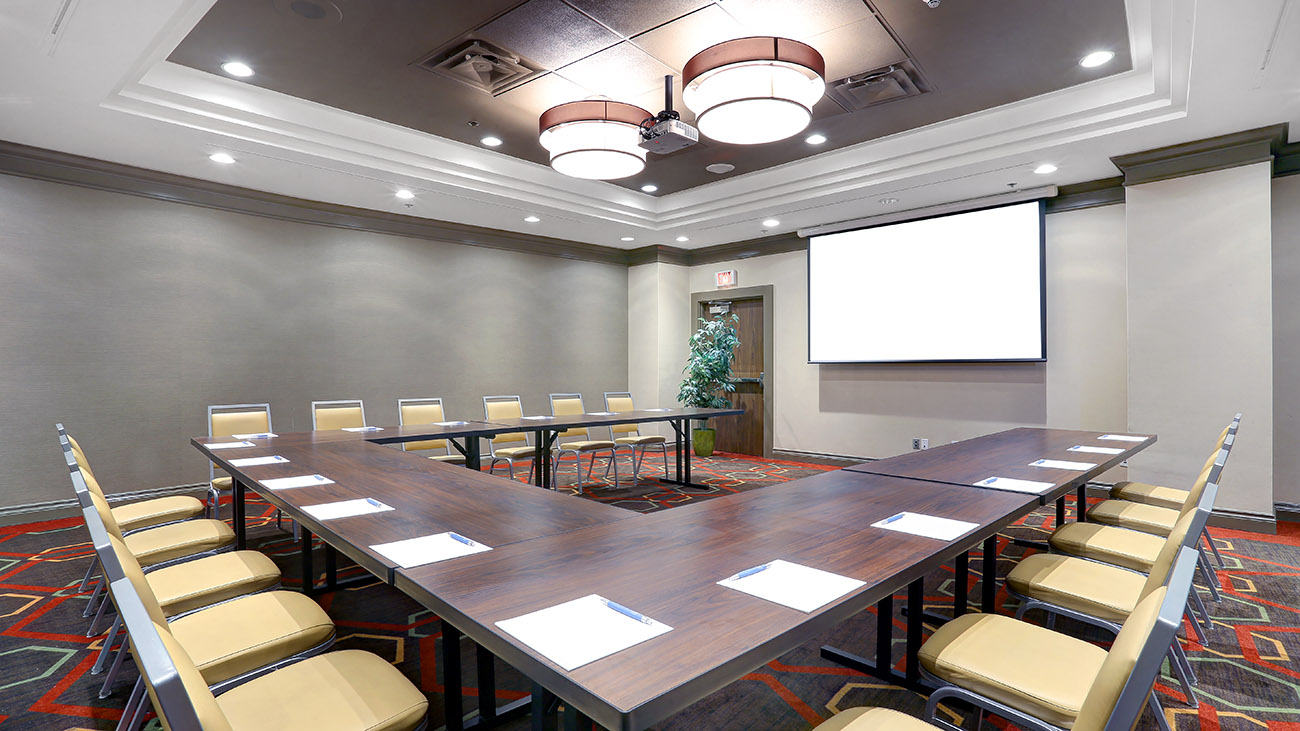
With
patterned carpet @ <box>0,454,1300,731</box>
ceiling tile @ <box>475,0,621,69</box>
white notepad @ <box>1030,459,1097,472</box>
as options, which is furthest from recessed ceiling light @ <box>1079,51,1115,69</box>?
patterned carpet @ <box>0,454,1300,731</box>

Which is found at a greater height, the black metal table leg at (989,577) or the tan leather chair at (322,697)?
the tan leather chair at (322,697)

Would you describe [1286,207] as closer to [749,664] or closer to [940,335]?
[940,335]

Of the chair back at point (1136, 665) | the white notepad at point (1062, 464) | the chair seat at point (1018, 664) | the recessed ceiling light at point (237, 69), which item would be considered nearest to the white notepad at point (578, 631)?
the chair back at point (1136, 665)

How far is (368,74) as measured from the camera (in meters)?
4.17

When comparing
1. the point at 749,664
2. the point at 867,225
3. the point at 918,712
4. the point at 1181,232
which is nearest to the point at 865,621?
the point at 918,712

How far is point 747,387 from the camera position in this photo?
8703 mm

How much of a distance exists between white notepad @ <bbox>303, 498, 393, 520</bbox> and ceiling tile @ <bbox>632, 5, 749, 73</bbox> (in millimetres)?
2969

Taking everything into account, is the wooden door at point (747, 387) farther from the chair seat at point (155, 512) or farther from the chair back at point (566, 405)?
the chair seat at point (155, 512)

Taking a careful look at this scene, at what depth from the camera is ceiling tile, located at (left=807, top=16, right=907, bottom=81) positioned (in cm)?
361

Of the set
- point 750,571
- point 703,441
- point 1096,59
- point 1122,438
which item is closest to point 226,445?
point 750,571

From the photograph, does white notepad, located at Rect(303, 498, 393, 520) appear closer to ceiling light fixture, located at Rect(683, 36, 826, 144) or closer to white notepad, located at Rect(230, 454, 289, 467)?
white notepad, located at Rect(230, 454, 289, 467)

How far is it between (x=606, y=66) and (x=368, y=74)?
160 centimetres

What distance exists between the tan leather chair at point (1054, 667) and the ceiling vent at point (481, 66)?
3859 mm

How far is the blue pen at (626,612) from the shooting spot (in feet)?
3.99
